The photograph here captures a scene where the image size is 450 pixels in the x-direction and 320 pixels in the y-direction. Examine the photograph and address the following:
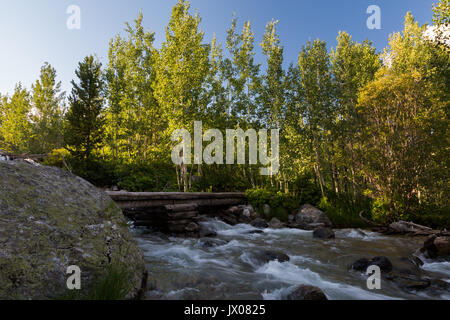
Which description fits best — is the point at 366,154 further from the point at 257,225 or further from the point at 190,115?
the point at 190,115

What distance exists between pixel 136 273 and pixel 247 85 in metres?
18.6

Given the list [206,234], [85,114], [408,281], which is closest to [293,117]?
[206,234]

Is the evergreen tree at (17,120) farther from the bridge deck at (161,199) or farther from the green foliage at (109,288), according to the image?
the green foliage at (109,288)

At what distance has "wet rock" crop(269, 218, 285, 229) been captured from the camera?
1256 cm

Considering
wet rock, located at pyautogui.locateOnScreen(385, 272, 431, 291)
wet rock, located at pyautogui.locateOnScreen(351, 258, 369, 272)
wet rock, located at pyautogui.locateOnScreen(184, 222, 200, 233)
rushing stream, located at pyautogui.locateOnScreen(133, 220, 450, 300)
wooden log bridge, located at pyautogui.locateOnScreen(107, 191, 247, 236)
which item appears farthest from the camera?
wet rock, located at pyautogui.locateOnScreen(184, 222, 200, 233)

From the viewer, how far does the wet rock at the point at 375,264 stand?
18.8 ft

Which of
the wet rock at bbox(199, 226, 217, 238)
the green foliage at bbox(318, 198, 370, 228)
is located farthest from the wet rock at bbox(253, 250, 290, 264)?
the green foliage at bbox(318, 198, 370, 228)

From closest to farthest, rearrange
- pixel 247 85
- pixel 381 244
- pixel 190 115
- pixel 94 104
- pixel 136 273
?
pixel 136 273
pixel 381 244
pixel 190 115
pixel 94 104
pixel 247 85

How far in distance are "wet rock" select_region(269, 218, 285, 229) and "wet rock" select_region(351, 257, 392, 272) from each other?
6.54 meters

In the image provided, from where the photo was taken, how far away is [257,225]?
12484mm

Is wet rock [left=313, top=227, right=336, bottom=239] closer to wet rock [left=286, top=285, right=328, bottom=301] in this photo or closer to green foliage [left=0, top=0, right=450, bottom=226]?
green foliage [left=0, top=0, right=450, bottom=226]

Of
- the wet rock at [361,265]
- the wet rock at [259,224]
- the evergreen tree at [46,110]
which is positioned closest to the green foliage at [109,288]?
the wet rock at [361,265]

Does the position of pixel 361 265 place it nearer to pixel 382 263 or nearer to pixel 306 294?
pixel 382 263

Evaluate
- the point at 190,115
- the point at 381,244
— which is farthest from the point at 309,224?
the point at 190,115
